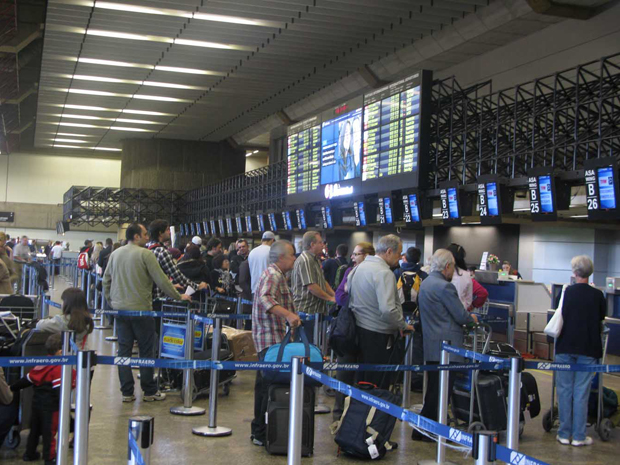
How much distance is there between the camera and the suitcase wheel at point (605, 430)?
6133 millimetres

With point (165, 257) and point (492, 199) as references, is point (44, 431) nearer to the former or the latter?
point (165, 257)

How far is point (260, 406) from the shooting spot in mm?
5520

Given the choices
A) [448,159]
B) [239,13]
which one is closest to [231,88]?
[239,13]

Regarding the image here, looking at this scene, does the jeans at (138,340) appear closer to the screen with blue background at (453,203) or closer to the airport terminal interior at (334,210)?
the airport terminal interior at (334,210)

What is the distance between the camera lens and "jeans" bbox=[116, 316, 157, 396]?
6695 millimetres

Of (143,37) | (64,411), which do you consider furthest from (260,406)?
(143,37)

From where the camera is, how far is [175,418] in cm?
620

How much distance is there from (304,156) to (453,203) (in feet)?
20.2

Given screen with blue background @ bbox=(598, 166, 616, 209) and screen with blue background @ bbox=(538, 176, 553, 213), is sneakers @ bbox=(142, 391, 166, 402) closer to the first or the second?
screen with blue background @ bbox=(598, 166, 616, 209)

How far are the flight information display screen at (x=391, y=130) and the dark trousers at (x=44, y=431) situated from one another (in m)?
10.2

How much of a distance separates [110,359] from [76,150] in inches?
1740

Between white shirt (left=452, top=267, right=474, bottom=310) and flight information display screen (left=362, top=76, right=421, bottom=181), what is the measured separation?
6826mm

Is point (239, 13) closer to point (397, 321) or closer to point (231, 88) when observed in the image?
point (231, 88)

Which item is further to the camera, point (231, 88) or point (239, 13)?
point (231, 88)
